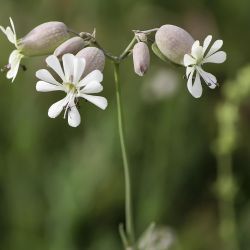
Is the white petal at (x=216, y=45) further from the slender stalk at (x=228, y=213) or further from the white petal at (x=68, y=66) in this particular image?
the slender stalk at (x=228, y=213)

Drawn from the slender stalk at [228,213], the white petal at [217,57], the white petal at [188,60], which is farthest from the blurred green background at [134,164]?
the white petal at [188,60]

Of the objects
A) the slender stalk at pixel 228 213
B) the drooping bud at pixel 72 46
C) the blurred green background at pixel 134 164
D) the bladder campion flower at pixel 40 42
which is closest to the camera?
the drooping bud at pixel 72 46

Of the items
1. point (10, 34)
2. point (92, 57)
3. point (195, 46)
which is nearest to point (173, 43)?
point (195, 46)

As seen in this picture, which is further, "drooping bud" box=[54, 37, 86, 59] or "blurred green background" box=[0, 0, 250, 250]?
"blurred green background" box=[0, 0, 250, 250]

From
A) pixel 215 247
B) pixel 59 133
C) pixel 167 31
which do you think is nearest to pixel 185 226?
pixel 215 247

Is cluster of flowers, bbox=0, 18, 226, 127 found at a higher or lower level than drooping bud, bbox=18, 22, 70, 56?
Result: lower

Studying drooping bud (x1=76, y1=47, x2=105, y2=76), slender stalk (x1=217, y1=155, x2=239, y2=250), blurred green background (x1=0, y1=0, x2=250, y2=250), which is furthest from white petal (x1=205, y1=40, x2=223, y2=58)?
slender stalk (x1=217, y1=155, x2=239, y2=250)

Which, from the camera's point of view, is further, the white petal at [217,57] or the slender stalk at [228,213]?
the slender stalk at [228,213]

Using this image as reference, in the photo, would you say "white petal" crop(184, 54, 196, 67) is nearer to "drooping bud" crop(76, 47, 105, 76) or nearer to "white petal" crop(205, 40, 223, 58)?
"white petal" crop(205, 40, 223, 58)
